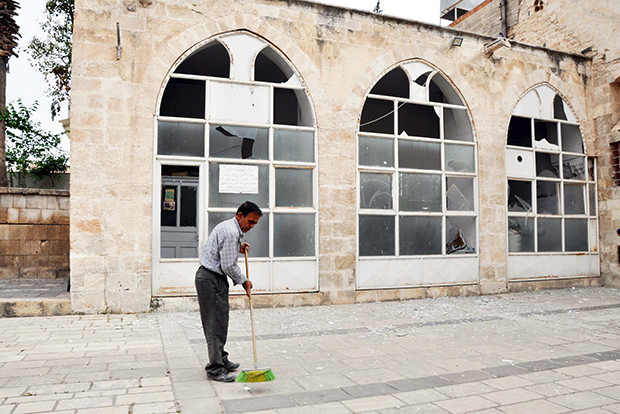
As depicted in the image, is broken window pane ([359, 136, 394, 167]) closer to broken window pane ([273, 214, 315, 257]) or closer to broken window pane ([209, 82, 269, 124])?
broken window pane ([273, 214, 315, 257])

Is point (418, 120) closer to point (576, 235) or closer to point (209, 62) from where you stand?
point (209, 62)

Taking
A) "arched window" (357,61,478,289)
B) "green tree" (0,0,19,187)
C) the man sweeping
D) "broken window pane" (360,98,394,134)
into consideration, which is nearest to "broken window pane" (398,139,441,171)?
"arched window" (357,61,478,289)

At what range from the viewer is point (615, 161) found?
12.1 meters

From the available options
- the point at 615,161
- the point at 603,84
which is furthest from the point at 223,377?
the point at 603,84

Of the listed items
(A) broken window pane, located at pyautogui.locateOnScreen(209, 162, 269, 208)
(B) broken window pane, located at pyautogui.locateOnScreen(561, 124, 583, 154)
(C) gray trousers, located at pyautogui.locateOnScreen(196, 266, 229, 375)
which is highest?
(B) broken window pane, located at pyautogui.locateOnScreen(561, 124, 583, 154)

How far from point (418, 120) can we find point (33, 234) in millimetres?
9616

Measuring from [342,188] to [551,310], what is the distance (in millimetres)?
4464

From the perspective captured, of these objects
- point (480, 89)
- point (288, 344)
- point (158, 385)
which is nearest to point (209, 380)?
point (158, 385)

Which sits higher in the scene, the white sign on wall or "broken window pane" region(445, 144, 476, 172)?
"broken window pane" region(445, 144, 476, 172)

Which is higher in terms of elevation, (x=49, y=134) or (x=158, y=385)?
(x=49, y=134)

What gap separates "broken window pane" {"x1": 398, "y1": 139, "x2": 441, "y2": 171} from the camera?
33.4ft

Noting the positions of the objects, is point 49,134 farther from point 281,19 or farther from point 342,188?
point 342,188

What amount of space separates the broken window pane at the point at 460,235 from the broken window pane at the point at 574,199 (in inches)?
122

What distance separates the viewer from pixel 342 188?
9.55 m
